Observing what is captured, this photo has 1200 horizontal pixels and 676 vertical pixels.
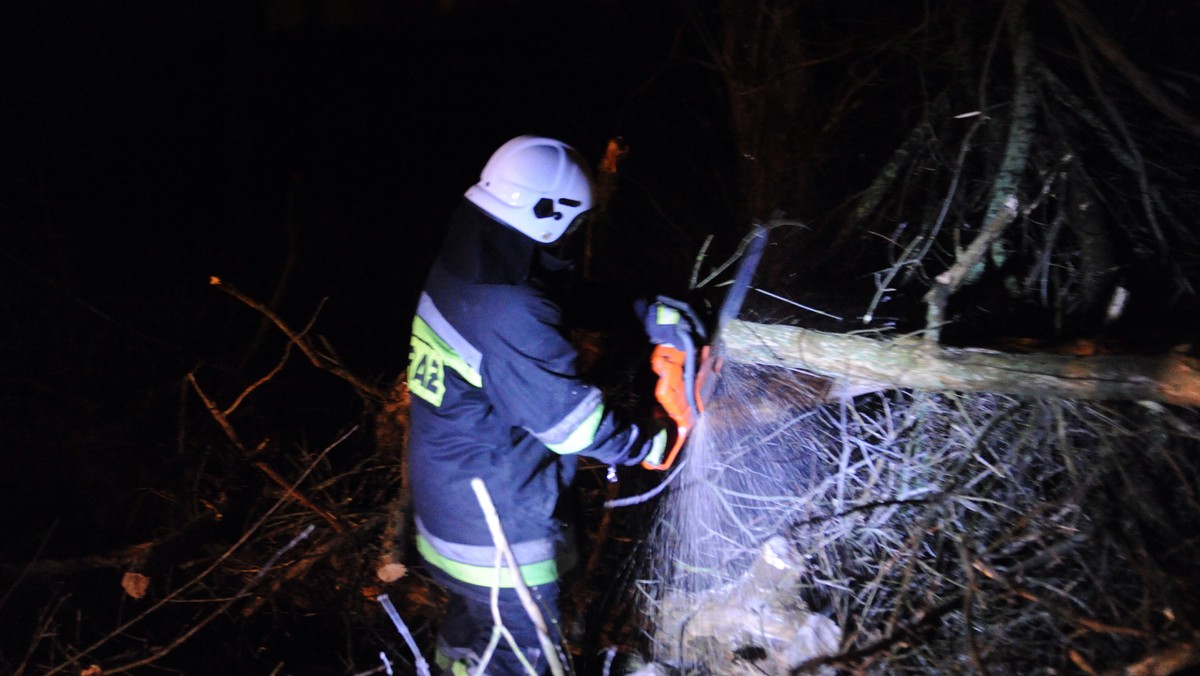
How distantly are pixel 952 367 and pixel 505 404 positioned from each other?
1.55 meters

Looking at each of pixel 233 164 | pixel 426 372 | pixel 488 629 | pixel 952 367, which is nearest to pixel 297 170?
pixel 233 164

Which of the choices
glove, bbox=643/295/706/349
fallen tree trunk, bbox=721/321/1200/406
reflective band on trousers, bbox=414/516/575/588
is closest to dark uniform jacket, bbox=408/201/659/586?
reflective band on trousers, bbox=414/516/575/588

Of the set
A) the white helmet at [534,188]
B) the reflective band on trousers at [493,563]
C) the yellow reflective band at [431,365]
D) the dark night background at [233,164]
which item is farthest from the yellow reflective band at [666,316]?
the dark night background at [233,164]

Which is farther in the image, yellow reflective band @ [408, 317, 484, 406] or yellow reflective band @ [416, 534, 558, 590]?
yellow reflective band @ [416, 534, 558, 590]

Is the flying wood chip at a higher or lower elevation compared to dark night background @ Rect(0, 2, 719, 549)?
lower

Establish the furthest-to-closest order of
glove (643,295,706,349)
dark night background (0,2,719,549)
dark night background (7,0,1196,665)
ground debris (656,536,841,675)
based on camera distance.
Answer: dark night background (0,2,719,549) < dark night background (7,0,1196,665) < ground debris (656,536,841,675) < glove (643,295,706,349)

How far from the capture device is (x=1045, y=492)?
300cm

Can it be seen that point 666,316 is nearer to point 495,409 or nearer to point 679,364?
point 679,364

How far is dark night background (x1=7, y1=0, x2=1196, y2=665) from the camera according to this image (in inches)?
164

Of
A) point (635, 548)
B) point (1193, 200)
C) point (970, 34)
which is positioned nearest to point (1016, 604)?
point (635, 548)

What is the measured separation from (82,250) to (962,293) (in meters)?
6.01

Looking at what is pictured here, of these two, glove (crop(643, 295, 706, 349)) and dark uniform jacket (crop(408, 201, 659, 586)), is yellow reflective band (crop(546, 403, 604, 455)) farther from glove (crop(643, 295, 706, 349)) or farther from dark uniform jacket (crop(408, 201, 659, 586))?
glove (crop(643, 295, 706, 349))

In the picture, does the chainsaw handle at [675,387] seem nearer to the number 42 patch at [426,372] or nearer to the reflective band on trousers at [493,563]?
the reflective band on trousers at [493,563]

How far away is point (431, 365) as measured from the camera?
240 centimetres
